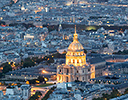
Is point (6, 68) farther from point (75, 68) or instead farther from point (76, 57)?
point (75, 68)

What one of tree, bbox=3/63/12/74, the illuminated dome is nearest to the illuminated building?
the illuminated dome

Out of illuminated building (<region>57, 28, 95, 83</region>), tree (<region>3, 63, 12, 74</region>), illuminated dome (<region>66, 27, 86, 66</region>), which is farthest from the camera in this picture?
tree (<region>3, 63, 12, 74</region>)

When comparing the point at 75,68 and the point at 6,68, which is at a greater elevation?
the point at 75,68

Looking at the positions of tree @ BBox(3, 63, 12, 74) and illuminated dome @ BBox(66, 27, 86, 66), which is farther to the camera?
tree @ BBox(3, 63, 12, 74)

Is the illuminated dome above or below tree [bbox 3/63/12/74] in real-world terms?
above

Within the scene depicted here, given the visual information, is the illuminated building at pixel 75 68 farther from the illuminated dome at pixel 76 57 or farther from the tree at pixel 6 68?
the tree at pixel 6 68

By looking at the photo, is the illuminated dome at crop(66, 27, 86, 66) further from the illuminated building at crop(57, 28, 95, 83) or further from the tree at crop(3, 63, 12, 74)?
the tree at crop(3, 63, 12, 74)

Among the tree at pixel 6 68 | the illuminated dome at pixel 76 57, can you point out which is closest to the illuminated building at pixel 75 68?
the illuminated dome at pixel 76 57

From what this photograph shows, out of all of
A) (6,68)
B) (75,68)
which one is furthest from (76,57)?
(6,68)
